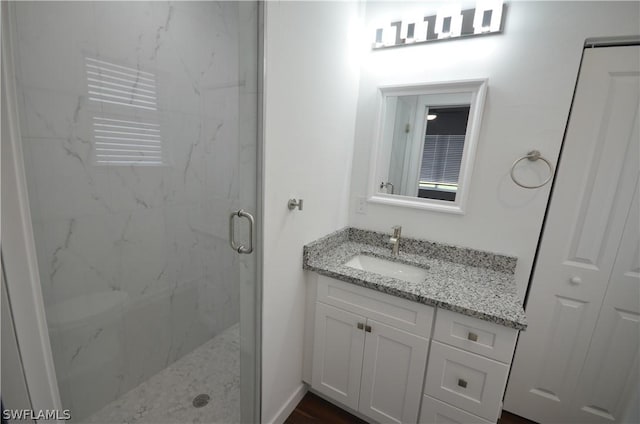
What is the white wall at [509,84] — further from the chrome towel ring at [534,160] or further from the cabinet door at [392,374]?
the cabinet door at [392,374]

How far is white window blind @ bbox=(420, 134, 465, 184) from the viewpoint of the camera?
1.55 m

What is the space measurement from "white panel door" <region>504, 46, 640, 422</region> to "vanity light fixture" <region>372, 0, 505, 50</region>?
468 mm

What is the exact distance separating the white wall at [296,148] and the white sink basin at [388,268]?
0.26 m

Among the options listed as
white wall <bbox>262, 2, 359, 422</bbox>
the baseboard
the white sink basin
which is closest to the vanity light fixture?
white wall <bbox>262, 2, 359, 422</bbox>

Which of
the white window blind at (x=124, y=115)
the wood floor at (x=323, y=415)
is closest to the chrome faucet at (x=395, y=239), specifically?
the wood floor at (x=323, y=415)

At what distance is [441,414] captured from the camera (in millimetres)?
1263

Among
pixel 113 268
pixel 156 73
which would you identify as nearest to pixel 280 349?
pixel 113 268

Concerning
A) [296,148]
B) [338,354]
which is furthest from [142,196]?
[338,354]

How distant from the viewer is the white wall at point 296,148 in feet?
3.75

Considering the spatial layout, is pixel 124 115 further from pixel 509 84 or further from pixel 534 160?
pixel 534 160

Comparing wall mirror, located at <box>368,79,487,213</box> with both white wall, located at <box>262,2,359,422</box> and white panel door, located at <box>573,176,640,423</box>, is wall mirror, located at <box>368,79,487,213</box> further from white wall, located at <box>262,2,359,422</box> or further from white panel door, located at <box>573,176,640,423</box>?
white panel door, located at <box>573,176,640,423</box>

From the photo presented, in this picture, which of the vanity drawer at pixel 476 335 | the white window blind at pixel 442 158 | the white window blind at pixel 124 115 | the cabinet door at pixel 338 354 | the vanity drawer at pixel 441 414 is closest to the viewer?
the vanity drawer at pixel 476 335

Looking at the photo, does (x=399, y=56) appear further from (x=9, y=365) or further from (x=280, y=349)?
(x=9, y=365)

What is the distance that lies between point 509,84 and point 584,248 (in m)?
0.90
